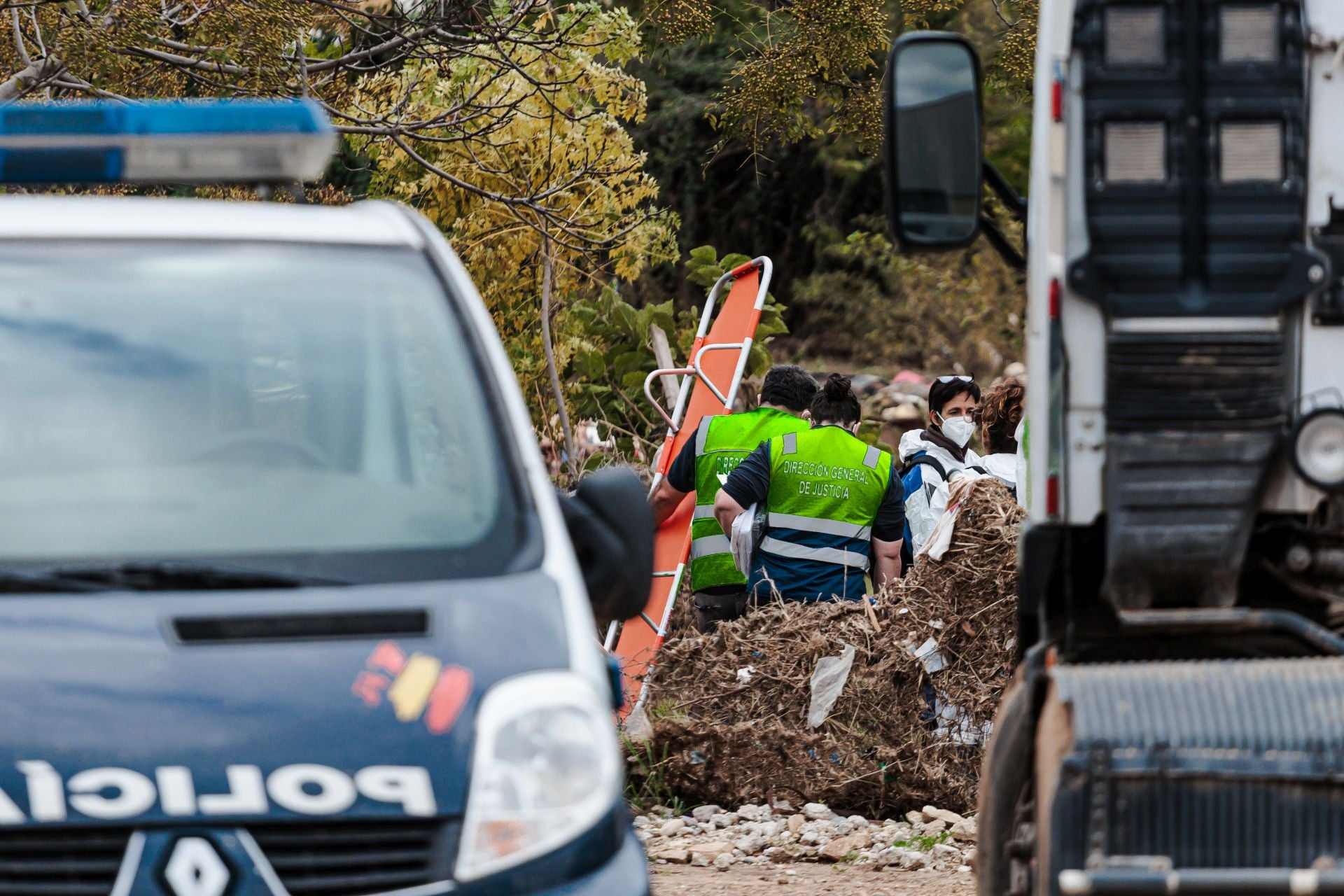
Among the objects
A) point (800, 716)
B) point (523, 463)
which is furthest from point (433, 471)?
point (800, 716)

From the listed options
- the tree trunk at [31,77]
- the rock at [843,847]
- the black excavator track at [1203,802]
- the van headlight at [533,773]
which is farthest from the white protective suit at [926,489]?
the van headlight at [533,773]

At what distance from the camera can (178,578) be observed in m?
3.23

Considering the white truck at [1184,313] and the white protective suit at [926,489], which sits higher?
the white truck at [1184,313]

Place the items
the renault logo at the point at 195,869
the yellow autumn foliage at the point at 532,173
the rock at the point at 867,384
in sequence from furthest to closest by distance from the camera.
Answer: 1. the rock at the point at 867,384
2. the yellow autumn foliage at the point at 532,173
3. the renault logo at the point at 195,869

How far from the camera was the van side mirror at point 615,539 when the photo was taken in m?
3.87

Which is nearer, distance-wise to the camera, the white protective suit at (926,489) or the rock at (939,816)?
the rock at (939,816)

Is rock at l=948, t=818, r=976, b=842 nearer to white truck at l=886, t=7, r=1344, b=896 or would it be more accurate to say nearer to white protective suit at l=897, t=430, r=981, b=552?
white protective suit at l=897, t=430, r=981, b=552

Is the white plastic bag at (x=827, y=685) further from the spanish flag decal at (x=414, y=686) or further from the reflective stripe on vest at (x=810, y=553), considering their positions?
the spanish flag decal at (x=414, y=686)

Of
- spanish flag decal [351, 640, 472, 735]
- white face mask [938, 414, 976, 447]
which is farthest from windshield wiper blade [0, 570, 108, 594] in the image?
white face mask [938, 414, 976, 447]

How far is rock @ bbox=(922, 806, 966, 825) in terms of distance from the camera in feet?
24.2

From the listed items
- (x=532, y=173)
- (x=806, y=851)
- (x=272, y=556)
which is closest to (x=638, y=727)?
(x=806, y=851)

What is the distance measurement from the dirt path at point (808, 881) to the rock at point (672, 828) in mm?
414

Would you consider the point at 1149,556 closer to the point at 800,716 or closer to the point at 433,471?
the point at 433,471

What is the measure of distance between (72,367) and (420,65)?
807 cm
